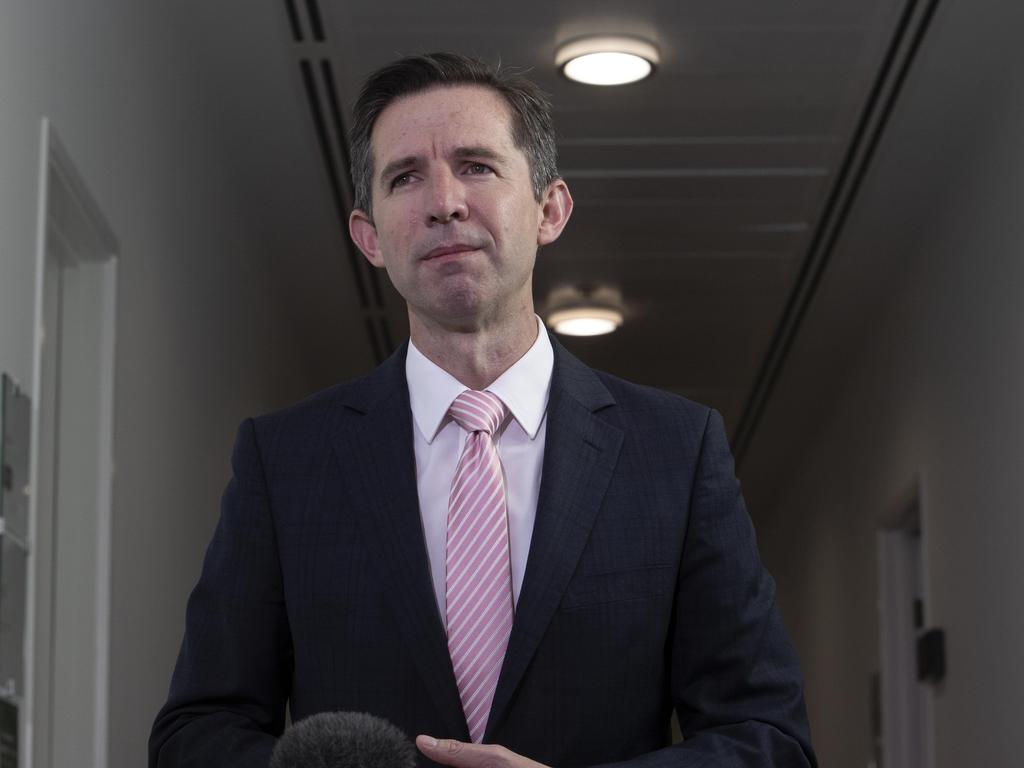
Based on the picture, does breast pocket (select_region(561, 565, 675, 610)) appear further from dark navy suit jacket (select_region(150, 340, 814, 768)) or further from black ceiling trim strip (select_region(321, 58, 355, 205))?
black ceiling trim strip (select_region(321, 58, 355, 205))

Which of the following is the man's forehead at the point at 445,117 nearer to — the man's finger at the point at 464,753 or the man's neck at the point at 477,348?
the man's neck at the point at 477,348

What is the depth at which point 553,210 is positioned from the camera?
5.90ft

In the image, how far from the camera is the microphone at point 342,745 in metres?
1.17

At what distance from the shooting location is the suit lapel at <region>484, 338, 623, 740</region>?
1.49 m

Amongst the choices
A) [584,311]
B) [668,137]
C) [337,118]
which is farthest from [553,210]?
[584,311]

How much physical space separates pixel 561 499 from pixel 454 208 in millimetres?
297

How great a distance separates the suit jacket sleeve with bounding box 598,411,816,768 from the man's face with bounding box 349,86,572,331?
0.29 meters

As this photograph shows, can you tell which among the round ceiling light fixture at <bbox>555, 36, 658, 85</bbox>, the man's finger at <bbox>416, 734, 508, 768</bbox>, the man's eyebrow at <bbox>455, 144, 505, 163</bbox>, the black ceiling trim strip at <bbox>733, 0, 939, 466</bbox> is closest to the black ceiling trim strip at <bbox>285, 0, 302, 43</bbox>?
the round ceiling light fixture at <bbox>555, 36, 658, 85</bbox>

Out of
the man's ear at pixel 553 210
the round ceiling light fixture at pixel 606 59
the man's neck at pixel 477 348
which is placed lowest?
the man's neck at pixel 477 348

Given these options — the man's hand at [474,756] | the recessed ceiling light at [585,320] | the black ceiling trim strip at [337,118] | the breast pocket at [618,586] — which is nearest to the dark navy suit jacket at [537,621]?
the breast pocket at [618,586]

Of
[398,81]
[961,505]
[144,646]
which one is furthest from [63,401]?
[961,505]

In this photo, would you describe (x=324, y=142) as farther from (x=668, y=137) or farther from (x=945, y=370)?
(x=945, y=370)

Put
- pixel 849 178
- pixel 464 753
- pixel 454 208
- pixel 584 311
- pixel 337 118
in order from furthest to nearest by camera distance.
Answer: pixel 584 311, pixel 849 178, pixel 337 118, pixel 454 208, pixel 464 753

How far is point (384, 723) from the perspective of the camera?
1.22 metres
